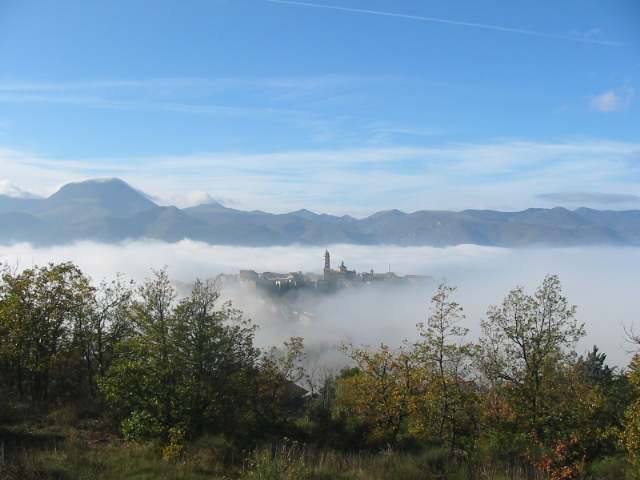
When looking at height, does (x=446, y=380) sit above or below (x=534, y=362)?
below

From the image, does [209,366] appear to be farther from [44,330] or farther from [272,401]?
[44,330]

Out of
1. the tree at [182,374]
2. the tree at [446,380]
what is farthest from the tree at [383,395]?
the tree at [182,374]

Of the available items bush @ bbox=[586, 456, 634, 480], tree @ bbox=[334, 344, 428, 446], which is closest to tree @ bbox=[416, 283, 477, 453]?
tree @ bbox=[334, 344, 428, 446]

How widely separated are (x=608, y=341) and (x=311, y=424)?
21590 cm

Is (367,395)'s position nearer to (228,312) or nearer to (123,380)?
(228,312)

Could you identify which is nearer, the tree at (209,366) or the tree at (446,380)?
the tree at (209,366)

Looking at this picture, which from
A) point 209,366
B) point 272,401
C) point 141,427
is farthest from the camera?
point 272,401

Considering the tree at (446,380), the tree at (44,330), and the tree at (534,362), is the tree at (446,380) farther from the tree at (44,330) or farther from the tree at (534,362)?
the tree at (44,330)

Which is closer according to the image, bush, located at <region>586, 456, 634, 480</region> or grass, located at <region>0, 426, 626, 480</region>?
grass, located at <region>0, 426, 626, 480</region>

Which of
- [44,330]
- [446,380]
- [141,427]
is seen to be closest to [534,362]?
[446,380]

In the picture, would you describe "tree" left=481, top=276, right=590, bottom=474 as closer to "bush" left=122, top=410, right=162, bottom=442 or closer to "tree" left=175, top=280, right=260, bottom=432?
"tree" left=175, top=280, right=260, bottom=432

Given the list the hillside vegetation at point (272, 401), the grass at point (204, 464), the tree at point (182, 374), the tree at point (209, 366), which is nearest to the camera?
the grass at point (204, 464)

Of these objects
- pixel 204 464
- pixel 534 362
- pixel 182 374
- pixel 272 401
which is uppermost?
pixel 182 374

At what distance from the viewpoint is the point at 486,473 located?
33.9ft
